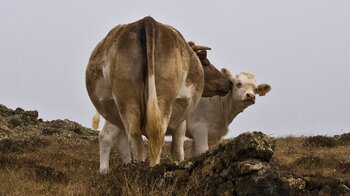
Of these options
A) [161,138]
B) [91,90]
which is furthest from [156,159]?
[91,90]

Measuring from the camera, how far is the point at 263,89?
15.2 metres

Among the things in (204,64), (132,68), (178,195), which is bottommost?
(178,195)

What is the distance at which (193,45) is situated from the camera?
1292 cm

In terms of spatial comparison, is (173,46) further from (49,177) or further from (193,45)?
(193,45)

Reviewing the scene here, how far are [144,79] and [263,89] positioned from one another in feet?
23.2

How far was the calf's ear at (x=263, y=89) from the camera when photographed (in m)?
15.2

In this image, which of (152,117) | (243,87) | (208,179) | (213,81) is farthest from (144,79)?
(243,87)

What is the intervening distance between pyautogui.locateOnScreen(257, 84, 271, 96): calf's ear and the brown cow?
18.6 ft

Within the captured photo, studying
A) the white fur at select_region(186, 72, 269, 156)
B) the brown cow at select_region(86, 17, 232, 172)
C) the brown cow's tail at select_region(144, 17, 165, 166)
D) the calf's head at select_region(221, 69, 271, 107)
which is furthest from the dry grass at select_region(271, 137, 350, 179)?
the brown cow at select_region(86, 17, 232, 172)

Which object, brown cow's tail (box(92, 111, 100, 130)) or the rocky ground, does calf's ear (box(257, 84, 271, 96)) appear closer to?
brown cow's tail (box(92, 111, 100, 130))

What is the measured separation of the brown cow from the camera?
8.44 m

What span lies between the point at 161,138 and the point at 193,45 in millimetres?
4841

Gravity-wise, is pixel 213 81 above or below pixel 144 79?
above

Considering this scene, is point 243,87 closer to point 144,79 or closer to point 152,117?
point 144,79
